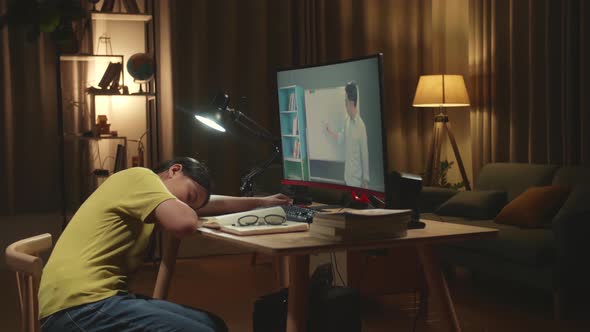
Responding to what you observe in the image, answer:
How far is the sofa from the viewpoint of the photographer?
12.6ft

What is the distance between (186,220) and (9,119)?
393 centimetres

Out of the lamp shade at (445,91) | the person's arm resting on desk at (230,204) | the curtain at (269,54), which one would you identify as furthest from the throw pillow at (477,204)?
the person's arm resting on desk at (230,204)

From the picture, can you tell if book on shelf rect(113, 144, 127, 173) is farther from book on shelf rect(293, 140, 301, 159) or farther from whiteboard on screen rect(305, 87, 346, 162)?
whiteboard on screen rect(305, 87, 346, 162)

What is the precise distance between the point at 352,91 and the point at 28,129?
3.71 m

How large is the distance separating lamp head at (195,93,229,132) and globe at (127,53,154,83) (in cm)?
230

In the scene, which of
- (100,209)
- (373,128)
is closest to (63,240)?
(100,209)

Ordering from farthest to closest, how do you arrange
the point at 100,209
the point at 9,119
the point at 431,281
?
the point at 9,119, the point at 431,281, the point at 100,209

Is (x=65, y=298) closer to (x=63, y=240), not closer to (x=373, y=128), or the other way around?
(x=63, y=240)

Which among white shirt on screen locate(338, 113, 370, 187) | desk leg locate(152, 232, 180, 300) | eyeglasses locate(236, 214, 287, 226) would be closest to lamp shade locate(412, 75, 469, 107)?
white shirt on screen locate(338, 113, 370, 187)

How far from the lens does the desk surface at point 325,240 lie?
197cm

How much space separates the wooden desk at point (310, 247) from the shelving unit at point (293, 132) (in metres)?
0.73

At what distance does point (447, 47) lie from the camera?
651cm

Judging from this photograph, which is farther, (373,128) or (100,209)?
(373,128)

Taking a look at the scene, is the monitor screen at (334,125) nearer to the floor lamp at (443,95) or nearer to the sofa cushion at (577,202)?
the sofa cushion at (577,202)
